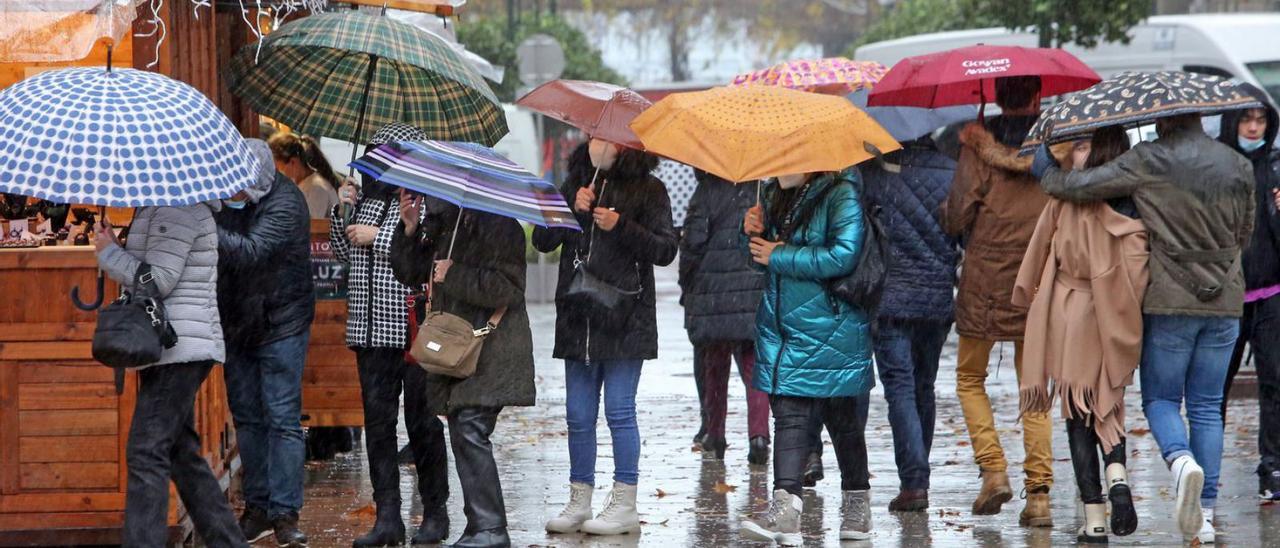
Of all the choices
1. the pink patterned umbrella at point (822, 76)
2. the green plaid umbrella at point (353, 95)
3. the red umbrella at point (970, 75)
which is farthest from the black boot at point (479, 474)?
the pink patterned umbrella at point (822, 76)

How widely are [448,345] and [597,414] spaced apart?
3.34 ft

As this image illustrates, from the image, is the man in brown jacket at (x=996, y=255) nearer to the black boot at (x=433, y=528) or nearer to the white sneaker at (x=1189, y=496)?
the white sneaker at (x=1189, y=496)

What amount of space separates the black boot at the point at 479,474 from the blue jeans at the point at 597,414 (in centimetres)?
61

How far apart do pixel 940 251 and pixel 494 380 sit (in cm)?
232

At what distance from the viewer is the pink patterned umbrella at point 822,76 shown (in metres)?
9.20

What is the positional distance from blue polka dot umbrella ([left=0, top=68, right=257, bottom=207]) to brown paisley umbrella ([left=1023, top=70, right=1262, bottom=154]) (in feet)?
9.99

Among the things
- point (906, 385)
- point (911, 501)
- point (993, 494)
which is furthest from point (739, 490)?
point (993, 494)

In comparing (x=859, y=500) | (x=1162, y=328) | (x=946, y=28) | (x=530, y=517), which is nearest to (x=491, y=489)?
(x=530, y=517)

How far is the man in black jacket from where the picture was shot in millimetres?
7160

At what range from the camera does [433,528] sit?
743 centimetres

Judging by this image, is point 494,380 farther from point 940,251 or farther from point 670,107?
point 940,251

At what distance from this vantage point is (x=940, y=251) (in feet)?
26.7

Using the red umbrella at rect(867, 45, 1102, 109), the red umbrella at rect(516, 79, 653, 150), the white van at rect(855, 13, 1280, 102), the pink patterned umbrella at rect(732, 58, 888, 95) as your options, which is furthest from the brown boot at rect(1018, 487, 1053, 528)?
the white van at rect(855, 13, 1280, 102)

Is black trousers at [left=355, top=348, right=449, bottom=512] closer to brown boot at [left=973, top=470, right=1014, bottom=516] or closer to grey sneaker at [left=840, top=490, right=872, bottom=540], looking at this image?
grey sneaker at [left=840, top=490, right=872, bottom=540]
